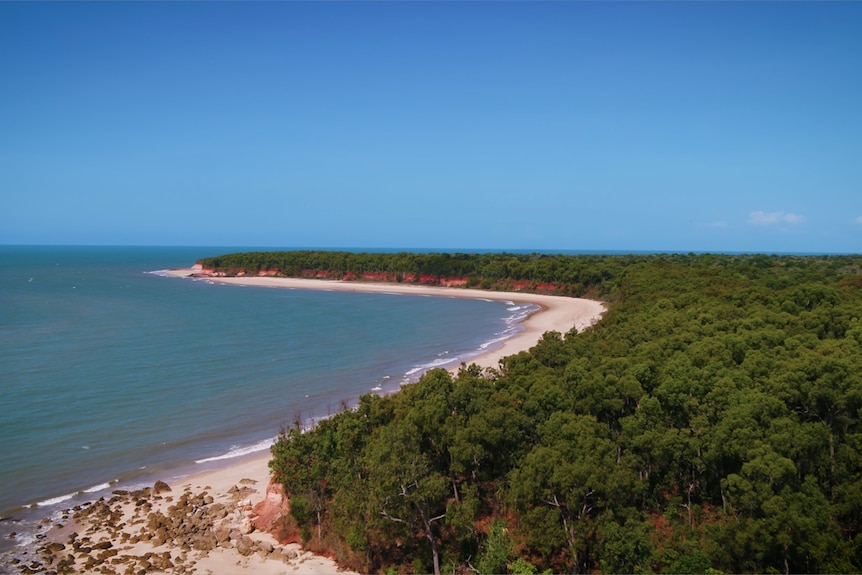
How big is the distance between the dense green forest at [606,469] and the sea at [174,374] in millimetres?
6365

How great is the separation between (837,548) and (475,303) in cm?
7196

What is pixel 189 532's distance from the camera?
758 inches

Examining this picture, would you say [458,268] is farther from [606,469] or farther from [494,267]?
[606,469]

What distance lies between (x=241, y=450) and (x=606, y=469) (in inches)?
687

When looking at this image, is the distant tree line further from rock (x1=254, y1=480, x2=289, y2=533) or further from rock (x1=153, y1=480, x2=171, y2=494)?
rock (x1=153, y1=480, x2=171, y2=494)

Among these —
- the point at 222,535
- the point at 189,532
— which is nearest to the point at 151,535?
the point at 189,532

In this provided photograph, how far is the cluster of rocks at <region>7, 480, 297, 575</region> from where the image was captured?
17.2 metres

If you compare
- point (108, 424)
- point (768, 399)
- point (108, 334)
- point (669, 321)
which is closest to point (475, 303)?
point (108, 334)

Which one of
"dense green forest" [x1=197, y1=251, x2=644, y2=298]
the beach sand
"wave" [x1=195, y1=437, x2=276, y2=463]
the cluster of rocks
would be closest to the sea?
"wave" [x1=195, y1=437, x2=276, y2=463]

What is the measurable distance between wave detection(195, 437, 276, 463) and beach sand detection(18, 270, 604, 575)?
75cm

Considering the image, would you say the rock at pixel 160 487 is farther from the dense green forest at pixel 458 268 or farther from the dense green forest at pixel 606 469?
the dense green forest at pixel 458 268

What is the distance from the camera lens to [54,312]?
2643 inches

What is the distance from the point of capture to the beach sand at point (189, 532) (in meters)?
17.1

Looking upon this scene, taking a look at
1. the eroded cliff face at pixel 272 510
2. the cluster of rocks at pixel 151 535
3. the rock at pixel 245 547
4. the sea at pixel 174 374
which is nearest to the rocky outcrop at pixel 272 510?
the eroded cliff face at pixel 272 510
